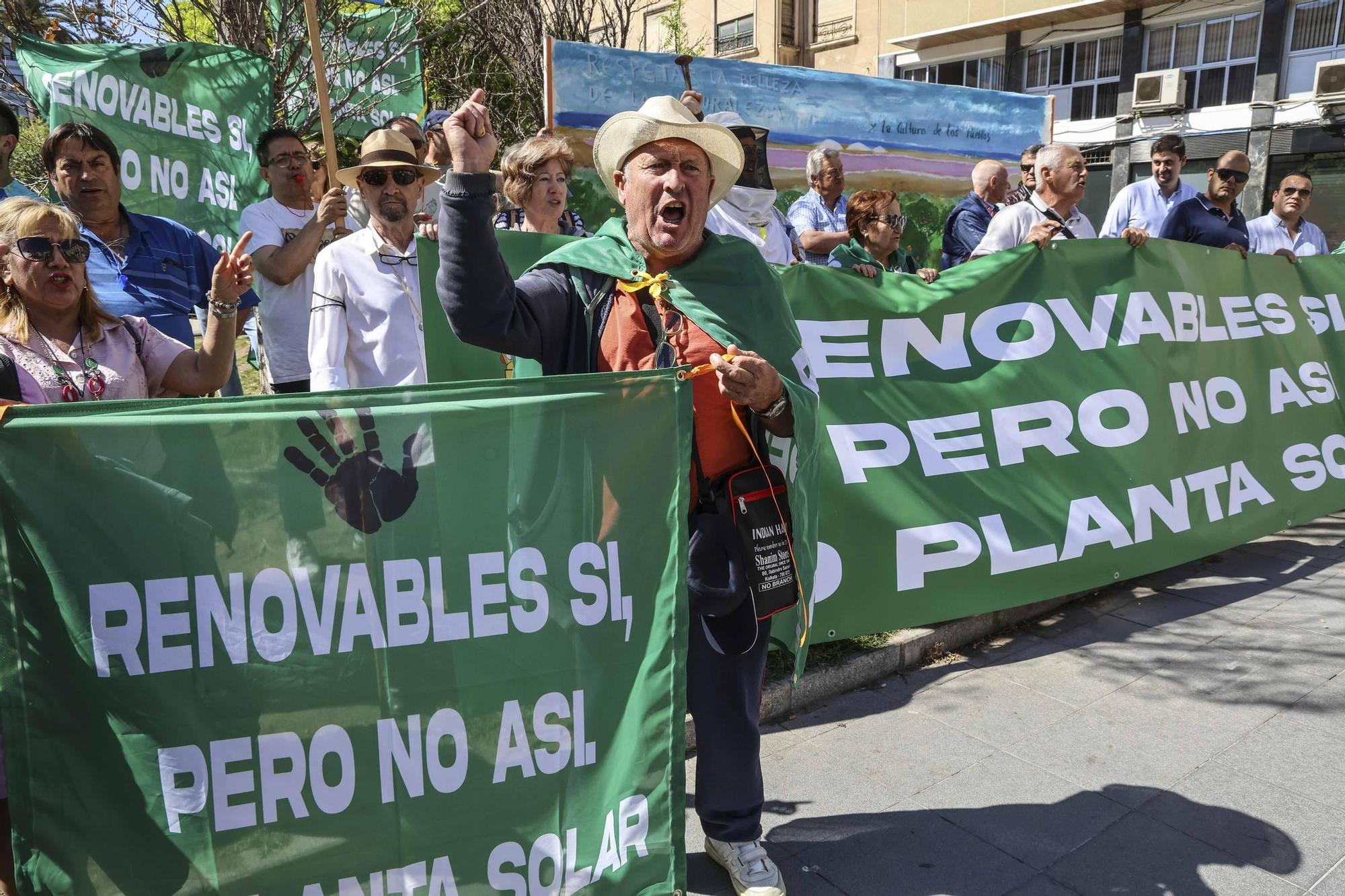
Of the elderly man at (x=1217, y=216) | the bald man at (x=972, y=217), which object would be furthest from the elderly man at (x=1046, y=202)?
the elderly man at (x=1217, y=216)

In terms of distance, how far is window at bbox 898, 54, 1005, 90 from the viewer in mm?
23094

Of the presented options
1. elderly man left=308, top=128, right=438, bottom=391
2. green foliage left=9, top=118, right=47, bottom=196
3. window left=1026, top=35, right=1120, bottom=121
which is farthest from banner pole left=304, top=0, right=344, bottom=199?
window left=1026, top=35, right=1120, bottom=121

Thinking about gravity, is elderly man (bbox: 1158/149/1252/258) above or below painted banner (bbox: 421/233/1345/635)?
above

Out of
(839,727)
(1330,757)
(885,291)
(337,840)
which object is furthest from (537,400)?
(1330,757)

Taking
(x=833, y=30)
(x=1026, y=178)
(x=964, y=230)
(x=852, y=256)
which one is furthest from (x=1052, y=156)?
(x=833, y=30)

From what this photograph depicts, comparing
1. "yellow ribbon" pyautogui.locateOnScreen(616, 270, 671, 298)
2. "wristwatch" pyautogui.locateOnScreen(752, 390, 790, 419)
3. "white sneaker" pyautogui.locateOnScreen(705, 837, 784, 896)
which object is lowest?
"white sneaker" pyautogui.locateOnScreen(705, 837, 784, 896)

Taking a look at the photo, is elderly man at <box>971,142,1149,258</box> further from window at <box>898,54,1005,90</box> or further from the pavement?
window at <box>898,54,1005,90</box>

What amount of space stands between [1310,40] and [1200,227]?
1699 centimetres

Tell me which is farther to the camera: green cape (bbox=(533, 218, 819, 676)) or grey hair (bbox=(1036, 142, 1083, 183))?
grey hair (bbox=(1036, 142, 1083, 183))

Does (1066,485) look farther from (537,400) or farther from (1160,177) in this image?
(1160,177)

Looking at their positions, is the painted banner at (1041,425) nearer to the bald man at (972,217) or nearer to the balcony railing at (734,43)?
the bald man at (972,217)

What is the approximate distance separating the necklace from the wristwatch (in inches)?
64.4

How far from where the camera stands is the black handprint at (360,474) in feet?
6.80

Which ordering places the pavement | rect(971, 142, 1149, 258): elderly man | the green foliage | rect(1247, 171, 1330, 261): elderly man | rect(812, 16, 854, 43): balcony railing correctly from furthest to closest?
rect(812, 16, 854, 43): balcony railing → the green foliage → rect(1247, 171, 1330, 261): elderly man → rect(971, 142, 1149, 258): elderly man → the pavement
